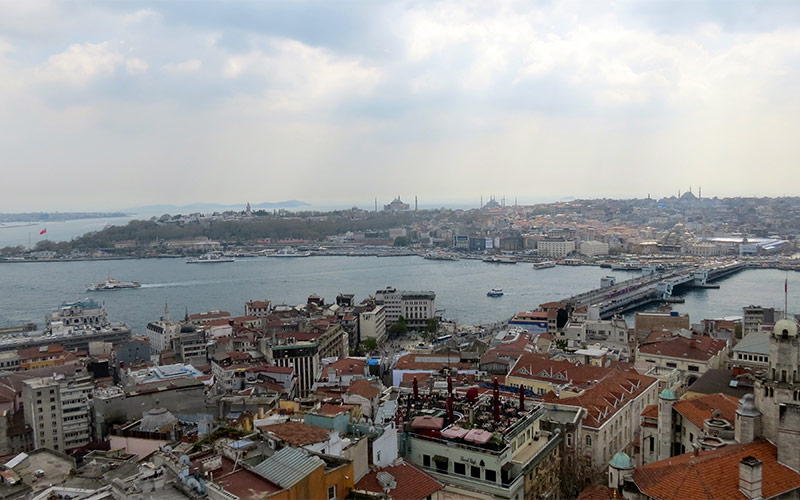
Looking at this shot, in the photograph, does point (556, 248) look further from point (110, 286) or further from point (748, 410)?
point (748, 410)

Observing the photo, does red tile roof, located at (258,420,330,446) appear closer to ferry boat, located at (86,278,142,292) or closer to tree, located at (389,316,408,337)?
tree, located at (389,316,408,337)

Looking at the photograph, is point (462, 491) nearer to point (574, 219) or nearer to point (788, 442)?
point (788, 442)

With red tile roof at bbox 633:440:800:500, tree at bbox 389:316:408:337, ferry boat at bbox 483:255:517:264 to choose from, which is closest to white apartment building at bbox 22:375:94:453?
red tile roof at bbox 633:440:800:500

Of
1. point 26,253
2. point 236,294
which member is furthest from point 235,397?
point 26,253

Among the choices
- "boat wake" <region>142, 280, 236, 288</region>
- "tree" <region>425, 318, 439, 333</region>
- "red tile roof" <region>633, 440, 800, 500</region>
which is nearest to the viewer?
"red tile roof" <region>633, 440, 800, 500</region>

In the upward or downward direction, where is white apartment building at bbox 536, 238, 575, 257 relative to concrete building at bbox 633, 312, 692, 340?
downward

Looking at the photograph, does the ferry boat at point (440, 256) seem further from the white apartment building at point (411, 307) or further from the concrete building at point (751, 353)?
the concrete building at point (751, 353)

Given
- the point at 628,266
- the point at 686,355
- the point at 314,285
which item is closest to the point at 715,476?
the point at 686,355

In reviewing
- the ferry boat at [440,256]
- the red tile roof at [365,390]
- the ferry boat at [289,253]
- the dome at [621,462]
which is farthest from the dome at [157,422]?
the ferry boat at [289,253]
